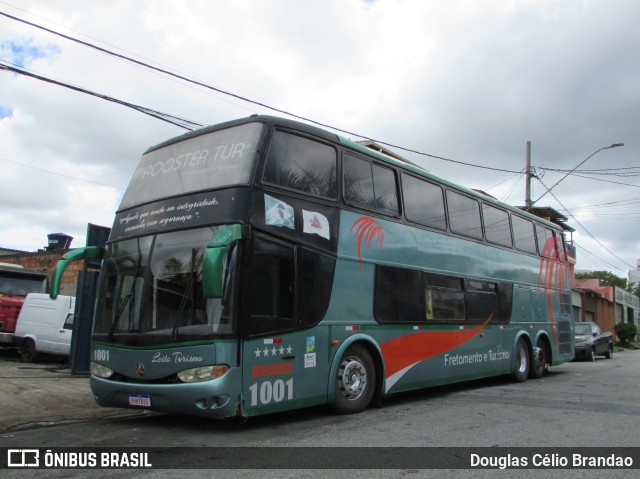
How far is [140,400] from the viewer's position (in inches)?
257

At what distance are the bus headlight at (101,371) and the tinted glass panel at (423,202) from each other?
207 inches

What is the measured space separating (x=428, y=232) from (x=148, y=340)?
5.39 metres

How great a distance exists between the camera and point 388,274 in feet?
29.0

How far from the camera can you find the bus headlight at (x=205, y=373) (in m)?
6.11

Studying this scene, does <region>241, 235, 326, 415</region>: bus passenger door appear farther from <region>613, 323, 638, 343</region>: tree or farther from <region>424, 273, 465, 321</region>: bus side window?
<region>613, 323, 638, 343</region>: tree

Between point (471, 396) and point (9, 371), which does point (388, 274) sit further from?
point (9, 371)

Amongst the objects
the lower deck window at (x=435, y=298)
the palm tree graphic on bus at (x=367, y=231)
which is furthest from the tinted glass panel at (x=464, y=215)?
the palm tree graphic on bus at (x=367, y=231)

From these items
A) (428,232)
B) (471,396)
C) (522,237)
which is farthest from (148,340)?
(522,237)

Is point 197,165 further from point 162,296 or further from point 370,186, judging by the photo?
point 370,186

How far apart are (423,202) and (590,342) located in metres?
15.7

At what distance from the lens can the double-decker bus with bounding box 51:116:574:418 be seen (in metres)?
6.29

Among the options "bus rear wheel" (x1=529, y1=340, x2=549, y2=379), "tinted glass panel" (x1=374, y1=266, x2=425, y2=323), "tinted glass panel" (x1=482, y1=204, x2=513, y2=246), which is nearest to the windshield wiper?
"tinted glass panel" (x1=374, y1=266, x2=425, y2=323)

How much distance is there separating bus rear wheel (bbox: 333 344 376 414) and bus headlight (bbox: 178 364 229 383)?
207 centimetres

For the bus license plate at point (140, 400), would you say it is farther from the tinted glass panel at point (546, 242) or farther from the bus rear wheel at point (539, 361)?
the tinted glass panel at point (546, 242)
